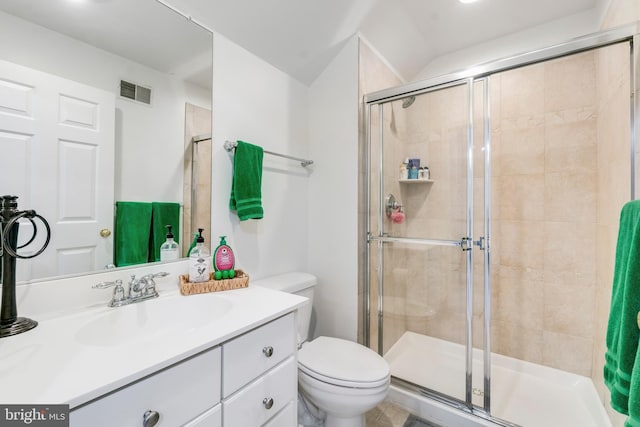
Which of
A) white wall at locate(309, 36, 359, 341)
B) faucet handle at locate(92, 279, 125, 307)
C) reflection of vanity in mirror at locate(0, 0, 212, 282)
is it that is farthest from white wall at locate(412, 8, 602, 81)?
faucet handle at locate(92, 279, 125, 307)

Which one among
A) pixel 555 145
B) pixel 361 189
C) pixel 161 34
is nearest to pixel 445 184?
pixel 361 189

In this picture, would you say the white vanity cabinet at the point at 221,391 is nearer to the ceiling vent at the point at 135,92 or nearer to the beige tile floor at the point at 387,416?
the beige tile floor at the point at 387,416

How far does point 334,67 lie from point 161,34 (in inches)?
40.7

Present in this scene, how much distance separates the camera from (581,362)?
1.79m

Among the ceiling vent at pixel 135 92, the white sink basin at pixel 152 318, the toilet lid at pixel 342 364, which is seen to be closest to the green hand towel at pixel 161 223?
the white sink basin at pixel 152 318

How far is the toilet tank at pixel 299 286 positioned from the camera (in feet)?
5.16

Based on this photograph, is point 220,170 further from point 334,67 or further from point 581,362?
point 581,362

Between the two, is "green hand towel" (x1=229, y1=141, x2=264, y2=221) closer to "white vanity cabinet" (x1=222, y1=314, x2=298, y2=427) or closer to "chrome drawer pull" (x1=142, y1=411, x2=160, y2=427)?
"white vanity cabinet" (x1=222, y1=314, x2=298, y2=427)

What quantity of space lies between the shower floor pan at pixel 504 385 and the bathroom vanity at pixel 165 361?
1017 millimetres

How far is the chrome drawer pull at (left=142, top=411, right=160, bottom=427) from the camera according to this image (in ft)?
2.11

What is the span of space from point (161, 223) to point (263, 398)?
0.83 m

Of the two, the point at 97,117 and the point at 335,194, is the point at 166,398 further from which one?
the point at 335,194

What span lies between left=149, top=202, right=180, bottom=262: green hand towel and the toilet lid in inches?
33.2

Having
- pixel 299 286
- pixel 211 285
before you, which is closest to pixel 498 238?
pixel 299 286
